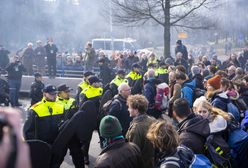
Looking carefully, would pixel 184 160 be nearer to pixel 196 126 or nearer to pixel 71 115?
pixel 196 126

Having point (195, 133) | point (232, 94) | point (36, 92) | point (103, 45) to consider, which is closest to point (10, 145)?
point (195, 133)

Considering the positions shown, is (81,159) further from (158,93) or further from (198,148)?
(198,148)

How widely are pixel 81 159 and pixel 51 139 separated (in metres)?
0.88

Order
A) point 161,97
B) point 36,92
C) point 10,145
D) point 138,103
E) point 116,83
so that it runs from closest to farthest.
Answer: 1. point 10,145
2. point 138,103
3. point 161,97
4. point 116,83
5. point 36,92

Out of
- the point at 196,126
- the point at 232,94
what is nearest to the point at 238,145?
the point at 196,126

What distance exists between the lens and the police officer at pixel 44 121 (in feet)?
19.8

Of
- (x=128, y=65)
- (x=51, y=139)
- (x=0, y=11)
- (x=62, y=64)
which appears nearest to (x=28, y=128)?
(x=51, y=139)

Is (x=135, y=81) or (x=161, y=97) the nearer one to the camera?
(x=161, y=97)

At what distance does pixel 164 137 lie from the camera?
3623 mm

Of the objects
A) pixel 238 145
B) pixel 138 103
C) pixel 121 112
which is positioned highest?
pixel 138 103

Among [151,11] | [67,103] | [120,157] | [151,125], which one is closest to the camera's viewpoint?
[120,157]

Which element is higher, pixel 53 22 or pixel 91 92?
pixel 53 22

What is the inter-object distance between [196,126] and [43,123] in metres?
2.60

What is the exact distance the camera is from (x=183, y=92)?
7738 millimetres
